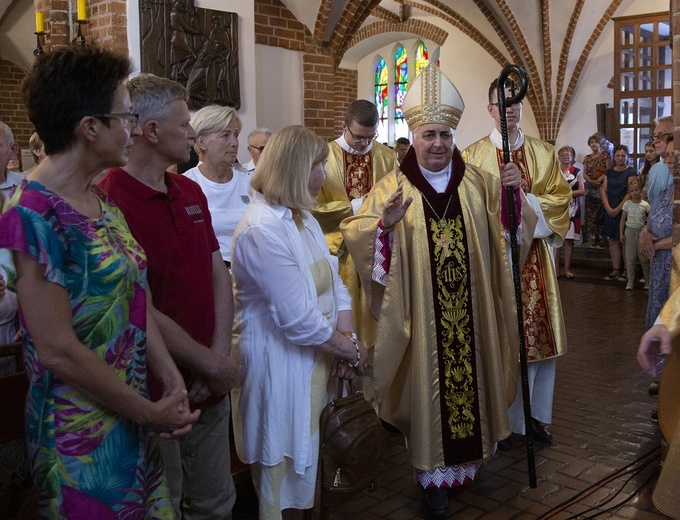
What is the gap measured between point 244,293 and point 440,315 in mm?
1116

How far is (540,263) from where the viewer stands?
13.9ft

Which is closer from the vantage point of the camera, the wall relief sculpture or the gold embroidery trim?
the gold embroidery trim

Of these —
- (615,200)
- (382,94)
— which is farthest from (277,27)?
(382,94)

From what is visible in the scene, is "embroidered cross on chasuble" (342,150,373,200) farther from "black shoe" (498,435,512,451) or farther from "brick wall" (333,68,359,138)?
"brick wall" (333,68,359,138)

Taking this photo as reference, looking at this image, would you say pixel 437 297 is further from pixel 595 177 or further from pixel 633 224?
pixel 595 177

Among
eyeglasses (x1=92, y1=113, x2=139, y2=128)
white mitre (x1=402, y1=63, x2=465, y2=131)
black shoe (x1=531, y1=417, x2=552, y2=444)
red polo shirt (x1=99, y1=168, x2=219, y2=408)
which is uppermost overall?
white mitre (x1=402, y1=63, x2=465, y2=131)

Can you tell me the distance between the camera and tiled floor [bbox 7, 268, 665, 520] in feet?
10.9

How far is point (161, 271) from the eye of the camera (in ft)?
7.01

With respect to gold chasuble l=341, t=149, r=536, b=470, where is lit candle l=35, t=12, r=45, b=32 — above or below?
above

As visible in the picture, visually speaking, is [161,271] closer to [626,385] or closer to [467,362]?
[467,362]

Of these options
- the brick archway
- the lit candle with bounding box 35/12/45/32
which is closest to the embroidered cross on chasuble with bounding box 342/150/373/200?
the lit candle with bounding box 35/12/45/32

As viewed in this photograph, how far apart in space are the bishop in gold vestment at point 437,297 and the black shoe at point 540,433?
0.70m

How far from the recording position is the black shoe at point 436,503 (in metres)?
3.26

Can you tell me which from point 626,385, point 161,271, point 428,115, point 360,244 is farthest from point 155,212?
point 626,385
